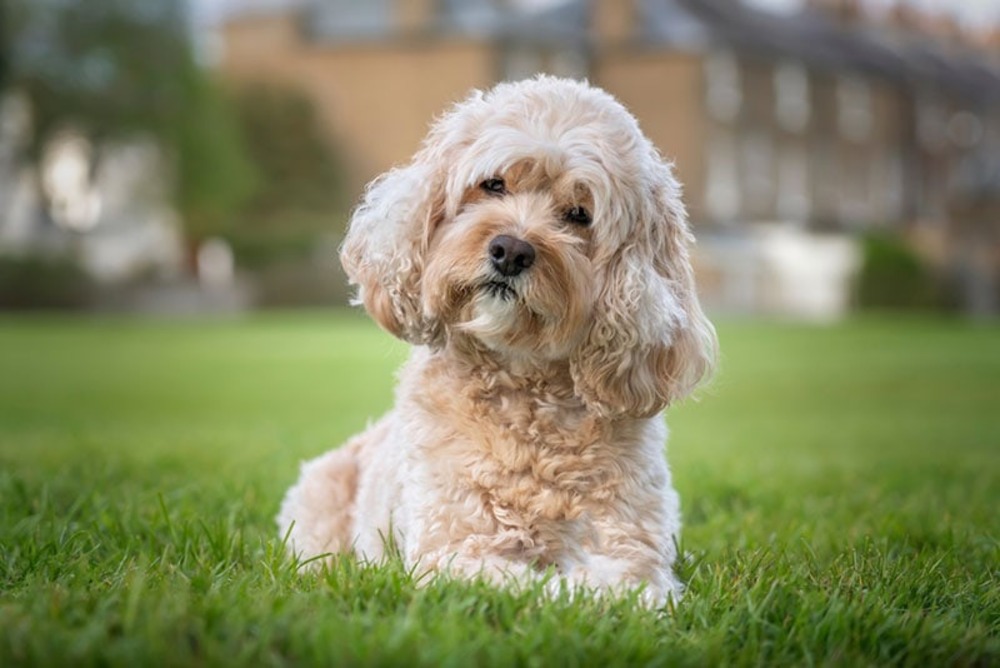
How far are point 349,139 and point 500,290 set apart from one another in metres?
42.7

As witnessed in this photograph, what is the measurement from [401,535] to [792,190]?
45.3 meters

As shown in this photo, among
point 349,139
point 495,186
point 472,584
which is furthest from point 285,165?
point 472,584

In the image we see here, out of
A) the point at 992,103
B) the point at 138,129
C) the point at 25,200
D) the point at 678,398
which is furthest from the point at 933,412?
the point at 992,103

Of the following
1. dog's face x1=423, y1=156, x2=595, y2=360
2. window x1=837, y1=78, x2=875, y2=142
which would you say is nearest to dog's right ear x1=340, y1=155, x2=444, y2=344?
dog's face x1=423, y1=156, x2=595, y2=360

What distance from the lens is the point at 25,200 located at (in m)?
45.3

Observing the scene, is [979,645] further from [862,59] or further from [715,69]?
[862,59]

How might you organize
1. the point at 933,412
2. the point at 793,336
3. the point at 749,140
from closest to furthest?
1. the point at 933,412
2. the point at 793,336
3. the point at 749,140

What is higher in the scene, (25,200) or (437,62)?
(437,62)

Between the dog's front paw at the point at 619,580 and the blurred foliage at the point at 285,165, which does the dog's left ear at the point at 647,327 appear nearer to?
the dog's front paw at the point at 619,580

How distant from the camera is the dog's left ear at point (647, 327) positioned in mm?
4039

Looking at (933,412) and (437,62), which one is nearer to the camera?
(933,412)

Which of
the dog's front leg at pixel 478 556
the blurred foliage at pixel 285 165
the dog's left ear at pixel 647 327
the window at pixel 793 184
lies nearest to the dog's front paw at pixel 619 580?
the dog's front leg at pixel 478 556

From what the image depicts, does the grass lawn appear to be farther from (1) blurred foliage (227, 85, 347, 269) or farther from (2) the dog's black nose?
(1) blurred foliage (227, 85, 347, 269)

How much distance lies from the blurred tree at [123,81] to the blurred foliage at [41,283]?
23.0ft
